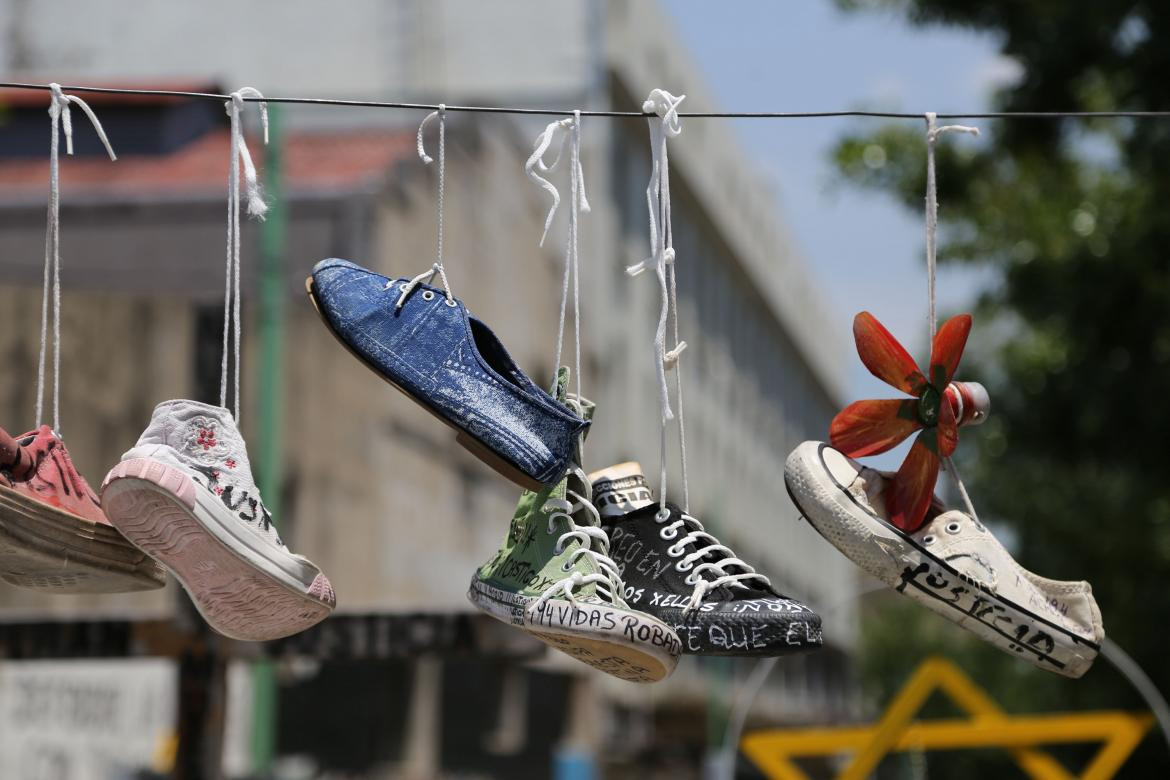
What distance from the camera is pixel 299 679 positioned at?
46.8 feet

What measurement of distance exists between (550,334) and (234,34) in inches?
223

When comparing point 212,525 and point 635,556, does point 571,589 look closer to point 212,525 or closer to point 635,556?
point 635,556

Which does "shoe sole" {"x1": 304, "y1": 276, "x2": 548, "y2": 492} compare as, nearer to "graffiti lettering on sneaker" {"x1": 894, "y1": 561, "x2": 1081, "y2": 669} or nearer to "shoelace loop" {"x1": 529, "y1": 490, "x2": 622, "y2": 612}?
"shoelace loop" {"x1": 529, "y1": 490, "x2": 622, "y2": 612}

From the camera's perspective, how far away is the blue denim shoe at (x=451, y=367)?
3.38 meters

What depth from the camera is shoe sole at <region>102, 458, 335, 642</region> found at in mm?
3172

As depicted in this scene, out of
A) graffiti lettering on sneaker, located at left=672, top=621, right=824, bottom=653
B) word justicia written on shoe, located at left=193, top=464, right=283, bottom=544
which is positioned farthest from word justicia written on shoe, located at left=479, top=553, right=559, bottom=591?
word justicia written on shoe, located at left=193, top=464, right=283, bottom=544

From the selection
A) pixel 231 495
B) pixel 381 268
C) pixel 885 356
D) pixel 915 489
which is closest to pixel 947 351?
pixel 885 356

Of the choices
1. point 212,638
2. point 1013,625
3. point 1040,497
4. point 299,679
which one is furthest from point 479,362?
point 1040,497

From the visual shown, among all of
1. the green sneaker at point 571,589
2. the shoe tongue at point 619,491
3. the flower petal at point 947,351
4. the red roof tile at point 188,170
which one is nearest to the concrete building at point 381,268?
the red roof tile at point 188,170

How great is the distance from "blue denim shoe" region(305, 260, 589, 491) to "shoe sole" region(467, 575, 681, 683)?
25cm

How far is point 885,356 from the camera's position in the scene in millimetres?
3527

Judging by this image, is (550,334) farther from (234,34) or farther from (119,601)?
(119,601)

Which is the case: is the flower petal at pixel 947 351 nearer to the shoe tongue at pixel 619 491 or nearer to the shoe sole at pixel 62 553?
the shoe tongue at pixel 619 491

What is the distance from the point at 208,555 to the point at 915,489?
4.51 ft
